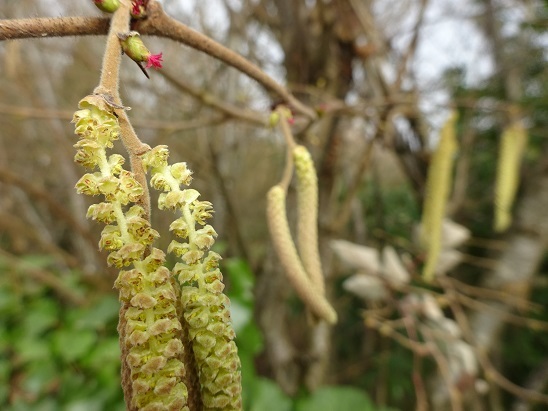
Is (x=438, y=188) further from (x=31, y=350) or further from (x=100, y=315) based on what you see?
(x=31, y=350)

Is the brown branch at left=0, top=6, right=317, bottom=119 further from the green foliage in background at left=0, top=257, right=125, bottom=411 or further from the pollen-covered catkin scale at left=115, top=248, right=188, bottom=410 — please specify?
the green foliage in background at left=0, top=257, right=125, bottom=411

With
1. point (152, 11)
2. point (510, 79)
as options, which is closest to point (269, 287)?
point (152, 11)

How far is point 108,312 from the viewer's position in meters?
1.46

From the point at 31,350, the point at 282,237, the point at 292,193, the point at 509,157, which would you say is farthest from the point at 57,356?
the point at 509,157

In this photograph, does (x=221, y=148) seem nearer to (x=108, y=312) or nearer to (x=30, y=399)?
(x=108, y=312)

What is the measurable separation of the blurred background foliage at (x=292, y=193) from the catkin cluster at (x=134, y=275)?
46cm

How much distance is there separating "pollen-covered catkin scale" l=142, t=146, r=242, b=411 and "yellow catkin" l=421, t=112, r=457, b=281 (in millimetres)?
965

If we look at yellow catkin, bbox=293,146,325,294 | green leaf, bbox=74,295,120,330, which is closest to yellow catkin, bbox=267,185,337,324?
yellow catkin, bbox=293,146,325,294

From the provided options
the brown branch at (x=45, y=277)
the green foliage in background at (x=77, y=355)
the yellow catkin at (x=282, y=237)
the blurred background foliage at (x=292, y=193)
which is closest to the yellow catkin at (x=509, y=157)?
the blurred background foliage at (x=292, y=193)

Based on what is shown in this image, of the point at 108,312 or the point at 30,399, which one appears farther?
the point at 108,312

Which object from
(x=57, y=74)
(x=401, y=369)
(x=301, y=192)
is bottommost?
(x=401, y=369)

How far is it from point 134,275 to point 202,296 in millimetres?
54

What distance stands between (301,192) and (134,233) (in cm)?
34

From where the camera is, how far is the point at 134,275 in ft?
0.99
